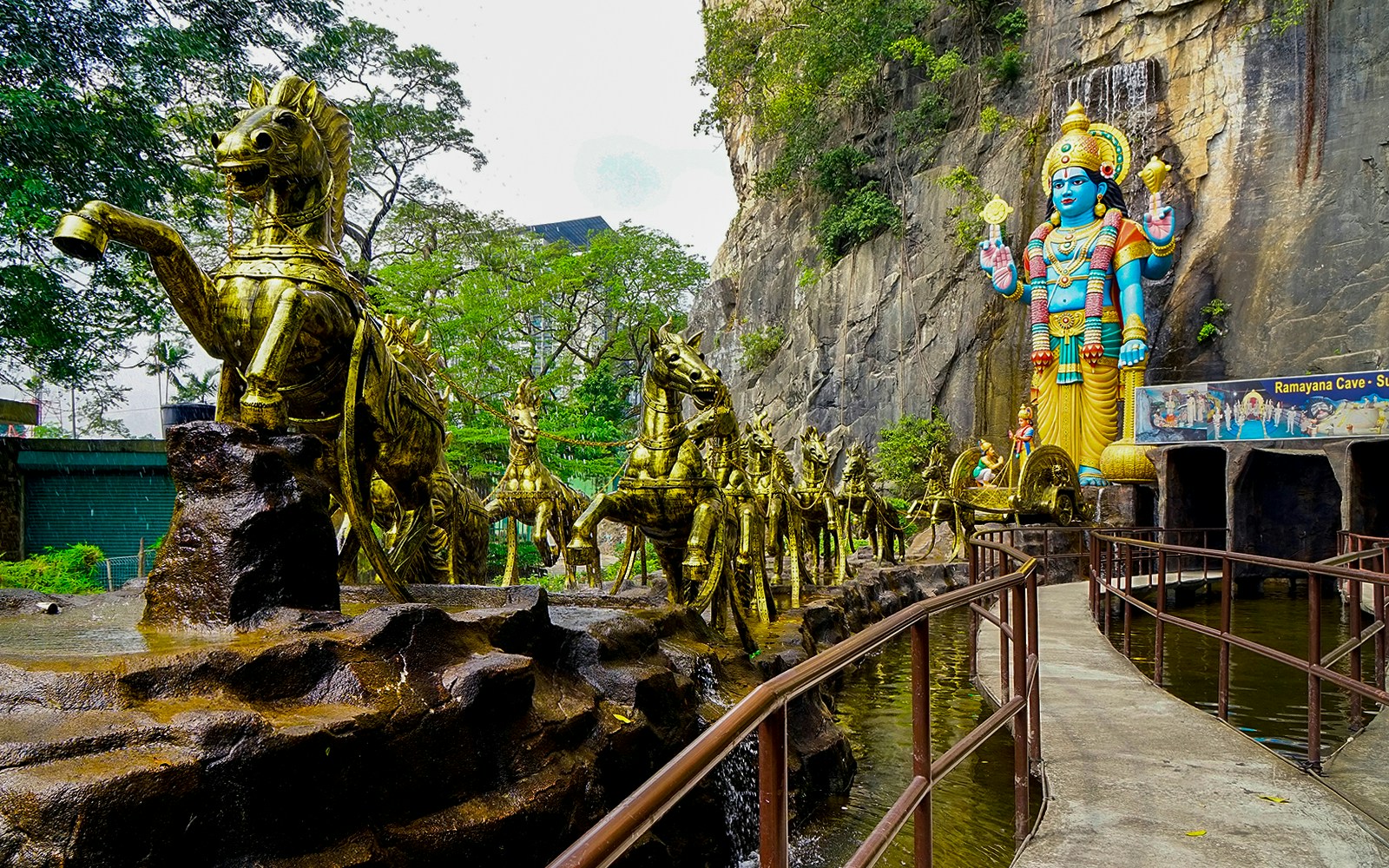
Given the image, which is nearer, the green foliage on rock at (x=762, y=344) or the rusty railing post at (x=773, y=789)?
the rusty railing post at (x=773, y=789)

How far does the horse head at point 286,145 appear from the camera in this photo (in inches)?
148

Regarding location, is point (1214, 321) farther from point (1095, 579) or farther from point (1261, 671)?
point (1261, 671)

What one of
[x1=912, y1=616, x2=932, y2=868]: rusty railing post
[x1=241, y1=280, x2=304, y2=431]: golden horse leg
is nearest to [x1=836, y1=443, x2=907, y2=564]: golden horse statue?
[x1=241, y1=280, x2=304, y2=431]: golden horse leg

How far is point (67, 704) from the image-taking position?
86.7 inches

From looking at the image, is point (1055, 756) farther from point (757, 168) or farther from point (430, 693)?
point (757, 168)

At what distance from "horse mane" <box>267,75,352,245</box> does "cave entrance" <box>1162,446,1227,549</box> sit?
14.3 m

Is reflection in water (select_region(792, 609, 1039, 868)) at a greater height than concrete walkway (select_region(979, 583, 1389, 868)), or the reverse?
concrete walkway (select_region(979, 583, 1389, 868))

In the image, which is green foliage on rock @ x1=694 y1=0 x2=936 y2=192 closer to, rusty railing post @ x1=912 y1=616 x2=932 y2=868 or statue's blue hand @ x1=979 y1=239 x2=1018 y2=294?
statue's blue hand @ x1=979 y1=239 x2=1018 y2=294

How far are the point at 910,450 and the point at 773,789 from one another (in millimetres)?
20397

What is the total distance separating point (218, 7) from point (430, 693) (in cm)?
1074

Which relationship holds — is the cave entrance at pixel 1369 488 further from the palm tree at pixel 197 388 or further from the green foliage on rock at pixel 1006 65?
the palm tree at pixel 197 388

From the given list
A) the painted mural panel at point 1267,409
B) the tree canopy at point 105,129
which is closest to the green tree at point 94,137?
the tree canopy at point 105,129

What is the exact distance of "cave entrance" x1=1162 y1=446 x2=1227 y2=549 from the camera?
1515 centimetres

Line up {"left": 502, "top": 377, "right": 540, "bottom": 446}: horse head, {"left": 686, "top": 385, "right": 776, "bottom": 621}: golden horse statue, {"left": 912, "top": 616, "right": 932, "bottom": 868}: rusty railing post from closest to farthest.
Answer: {"left": 912, "top": 616, "right": 932, "bottom": 868}: rusty railing post, {"left": 686, "top": 385, "right": 776, "bottom": 621}: golden horse statue, {"left": 502, "top": 377, "right": 540, "bottom": 446}: horse head
